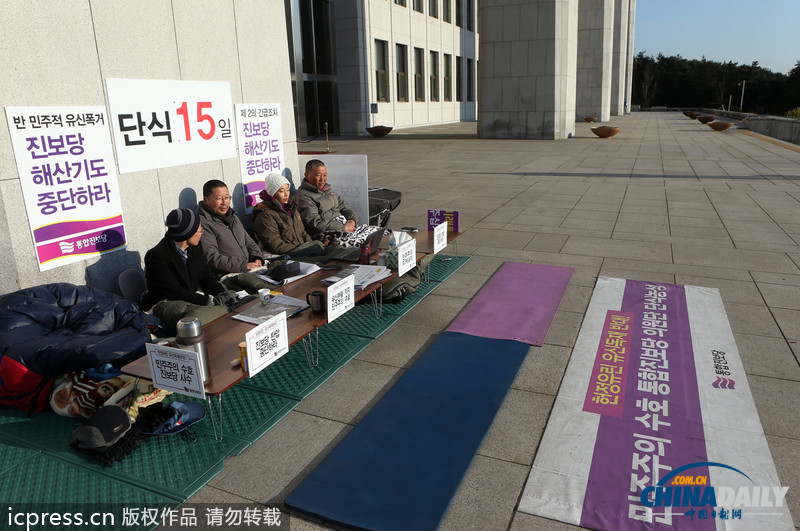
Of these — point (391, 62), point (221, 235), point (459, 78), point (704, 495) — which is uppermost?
point (391, 62)

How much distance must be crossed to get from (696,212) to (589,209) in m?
1.89

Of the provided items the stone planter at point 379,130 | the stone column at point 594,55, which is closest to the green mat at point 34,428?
the stone planter at point 379,130

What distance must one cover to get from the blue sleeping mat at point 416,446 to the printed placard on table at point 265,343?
0.74 m

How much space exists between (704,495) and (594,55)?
138 feet

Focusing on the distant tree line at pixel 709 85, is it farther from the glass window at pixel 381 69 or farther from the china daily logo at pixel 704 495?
the china daily logo at pixel 704 495

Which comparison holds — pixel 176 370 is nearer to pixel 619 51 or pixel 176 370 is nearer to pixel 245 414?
pixel 245 414

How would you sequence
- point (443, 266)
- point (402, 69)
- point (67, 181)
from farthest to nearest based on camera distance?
1. point (402, 69)
2. point (443, 266)
3. point (67, 181)

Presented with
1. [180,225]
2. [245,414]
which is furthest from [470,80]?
[245,414]

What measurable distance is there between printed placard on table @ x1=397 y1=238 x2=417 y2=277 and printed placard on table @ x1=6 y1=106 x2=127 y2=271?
2.93 meters

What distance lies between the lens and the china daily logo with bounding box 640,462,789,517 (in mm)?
3016

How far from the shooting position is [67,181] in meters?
5.24

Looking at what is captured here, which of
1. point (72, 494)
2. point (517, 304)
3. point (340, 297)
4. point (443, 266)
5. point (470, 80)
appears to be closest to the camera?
point (72, 494)

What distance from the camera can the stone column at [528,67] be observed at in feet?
82.4

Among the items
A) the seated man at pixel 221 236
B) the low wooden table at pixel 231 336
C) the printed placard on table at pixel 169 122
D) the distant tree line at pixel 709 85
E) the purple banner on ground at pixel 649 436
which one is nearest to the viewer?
the purple banner on ground at pixel 649 436
